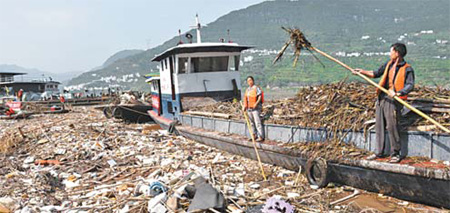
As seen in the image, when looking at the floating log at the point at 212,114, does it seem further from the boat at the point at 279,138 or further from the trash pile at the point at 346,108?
the trash pile at the point at 346,108

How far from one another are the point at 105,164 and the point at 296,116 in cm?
494

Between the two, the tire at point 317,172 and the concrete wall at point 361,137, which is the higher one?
the concrete wall at point 361,137

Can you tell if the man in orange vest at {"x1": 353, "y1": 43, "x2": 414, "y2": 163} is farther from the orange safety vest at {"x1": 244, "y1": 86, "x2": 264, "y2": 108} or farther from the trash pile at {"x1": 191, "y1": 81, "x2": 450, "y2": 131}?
the orange safety vest at {"x1": 244, "y1": 86, "x2": 264, "y2": 108}

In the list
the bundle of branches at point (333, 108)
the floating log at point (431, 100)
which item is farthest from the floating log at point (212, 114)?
Answer: the floating log at point (431, 100)

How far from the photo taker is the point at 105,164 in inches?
326

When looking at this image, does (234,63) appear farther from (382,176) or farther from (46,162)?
(382,176)

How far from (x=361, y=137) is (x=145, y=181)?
13.6 ft

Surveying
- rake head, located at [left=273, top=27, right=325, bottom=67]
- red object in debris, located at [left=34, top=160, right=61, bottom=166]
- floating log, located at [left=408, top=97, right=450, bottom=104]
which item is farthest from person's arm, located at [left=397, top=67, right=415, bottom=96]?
red object in debris, located at [left=34, top=160, right=61, bottom=166]

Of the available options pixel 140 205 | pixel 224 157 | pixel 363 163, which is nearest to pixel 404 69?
pixel 363 163

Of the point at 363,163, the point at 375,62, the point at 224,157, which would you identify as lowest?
the point at 224,157

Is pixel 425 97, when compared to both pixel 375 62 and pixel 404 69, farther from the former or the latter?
pixel 375 62

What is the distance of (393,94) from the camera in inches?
191

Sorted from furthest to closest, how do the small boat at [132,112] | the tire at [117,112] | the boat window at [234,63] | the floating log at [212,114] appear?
1. the small boat at [132,112]
2. the tire at [117,112]
3. the boat window at [234,63]
4. the floating log at [212,114]

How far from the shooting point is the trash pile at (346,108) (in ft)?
17.2
